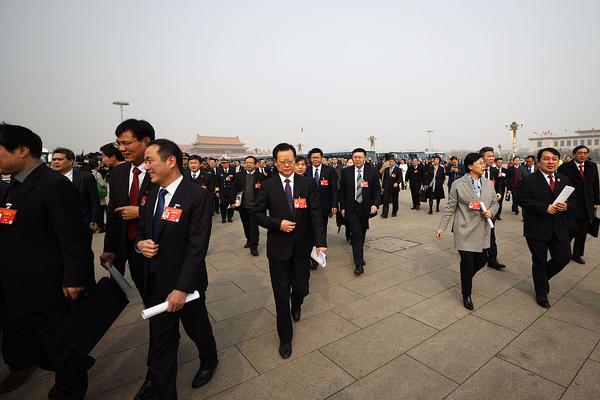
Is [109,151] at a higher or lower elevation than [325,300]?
higher

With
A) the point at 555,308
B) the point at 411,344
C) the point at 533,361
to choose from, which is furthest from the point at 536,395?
the point at 555,308

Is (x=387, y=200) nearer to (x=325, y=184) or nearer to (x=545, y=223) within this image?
(x=325, y=184)

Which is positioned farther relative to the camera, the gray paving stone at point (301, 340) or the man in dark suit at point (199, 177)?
the man in dark suit at point (199, 177)

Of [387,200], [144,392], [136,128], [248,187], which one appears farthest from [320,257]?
[387,200]

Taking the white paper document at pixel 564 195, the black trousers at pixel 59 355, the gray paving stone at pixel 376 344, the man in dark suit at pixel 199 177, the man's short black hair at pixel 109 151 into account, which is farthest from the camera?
the man in dark suit at pixel 199 177

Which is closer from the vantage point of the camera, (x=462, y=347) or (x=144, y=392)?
(x=144, y=392)

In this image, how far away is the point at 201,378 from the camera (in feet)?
8.05

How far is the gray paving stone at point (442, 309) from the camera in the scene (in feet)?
11.0

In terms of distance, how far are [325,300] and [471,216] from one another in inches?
82.2

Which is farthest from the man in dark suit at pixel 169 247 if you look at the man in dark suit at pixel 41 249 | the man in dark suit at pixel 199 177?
the man in dark suit at pixel 199 177

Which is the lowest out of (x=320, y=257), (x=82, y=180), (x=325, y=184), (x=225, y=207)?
(x=225, y=207)

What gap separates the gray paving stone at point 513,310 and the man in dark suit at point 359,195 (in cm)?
191

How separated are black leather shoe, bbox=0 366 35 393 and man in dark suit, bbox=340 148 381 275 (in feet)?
13.3

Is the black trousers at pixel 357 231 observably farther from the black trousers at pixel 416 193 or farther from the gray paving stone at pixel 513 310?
the black trousers at pixel 416 193
